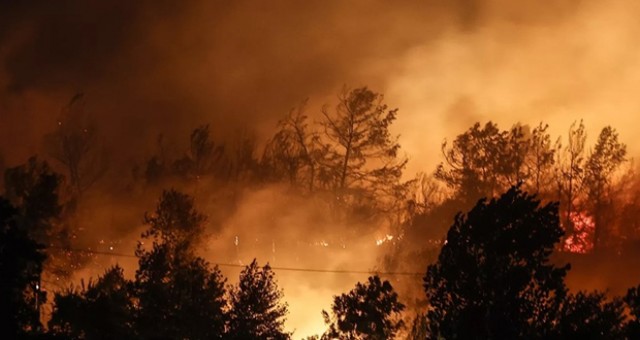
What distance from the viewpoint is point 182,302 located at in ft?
61.1

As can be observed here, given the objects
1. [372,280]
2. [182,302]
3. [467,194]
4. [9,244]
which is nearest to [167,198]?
[182,302]

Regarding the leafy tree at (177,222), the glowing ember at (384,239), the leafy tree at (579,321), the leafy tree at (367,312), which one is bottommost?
the leafy tree at (579,321)

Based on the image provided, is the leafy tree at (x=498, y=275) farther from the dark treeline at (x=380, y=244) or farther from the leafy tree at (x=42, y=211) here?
the leafy tree at (x=42, y=211)

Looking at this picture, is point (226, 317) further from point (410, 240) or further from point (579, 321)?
point (410, 240)

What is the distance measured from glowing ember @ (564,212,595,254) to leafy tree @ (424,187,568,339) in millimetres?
29693

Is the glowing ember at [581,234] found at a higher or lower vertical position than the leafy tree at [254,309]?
higher

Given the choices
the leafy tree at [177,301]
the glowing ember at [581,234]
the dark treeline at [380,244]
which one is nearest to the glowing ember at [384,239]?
the dark treeline at [380,244]

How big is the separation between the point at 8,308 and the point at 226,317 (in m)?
7.89

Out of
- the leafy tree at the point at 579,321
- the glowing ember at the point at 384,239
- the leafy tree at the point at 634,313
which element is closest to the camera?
the leafy tree at the point at 579,321

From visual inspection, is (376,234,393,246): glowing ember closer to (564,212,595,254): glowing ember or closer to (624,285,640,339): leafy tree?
(564,212,595,254): glowing ember

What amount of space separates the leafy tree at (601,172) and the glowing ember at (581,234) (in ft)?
1.49

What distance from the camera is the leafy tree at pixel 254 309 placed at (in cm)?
1884

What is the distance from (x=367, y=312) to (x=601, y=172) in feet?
95.4

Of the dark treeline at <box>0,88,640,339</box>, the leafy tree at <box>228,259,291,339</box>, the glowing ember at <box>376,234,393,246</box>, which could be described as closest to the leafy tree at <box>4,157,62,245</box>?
the dark treeline at <box>0,88,640,339</box>
